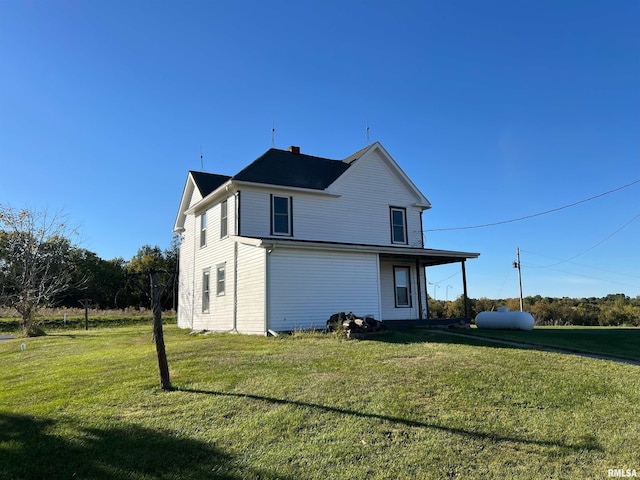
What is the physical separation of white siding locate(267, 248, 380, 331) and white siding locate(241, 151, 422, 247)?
2562 millimetres

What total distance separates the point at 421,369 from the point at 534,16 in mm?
12018

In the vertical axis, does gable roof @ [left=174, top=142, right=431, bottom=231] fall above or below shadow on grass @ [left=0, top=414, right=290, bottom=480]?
above

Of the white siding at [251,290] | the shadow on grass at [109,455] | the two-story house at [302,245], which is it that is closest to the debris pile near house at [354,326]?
the two-story house at [302,245]

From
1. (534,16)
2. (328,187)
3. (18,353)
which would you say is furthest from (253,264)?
(534,16)

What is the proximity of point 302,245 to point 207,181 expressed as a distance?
881cm

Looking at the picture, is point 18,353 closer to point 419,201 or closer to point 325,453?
point 325,453

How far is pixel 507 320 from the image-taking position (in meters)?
17.9

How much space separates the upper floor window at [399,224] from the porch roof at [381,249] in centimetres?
143

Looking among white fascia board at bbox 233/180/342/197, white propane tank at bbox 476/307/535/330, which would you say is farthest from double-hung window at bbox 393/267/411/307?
white fascia board at bbox 233/180/342/197

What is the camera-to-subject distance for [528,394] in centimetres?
660

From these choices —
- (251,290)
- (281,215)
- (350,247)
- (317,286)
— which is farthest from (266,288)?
(281,215)

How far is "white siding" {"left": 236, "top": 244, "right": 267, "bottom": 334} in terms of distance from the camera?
46.9ft

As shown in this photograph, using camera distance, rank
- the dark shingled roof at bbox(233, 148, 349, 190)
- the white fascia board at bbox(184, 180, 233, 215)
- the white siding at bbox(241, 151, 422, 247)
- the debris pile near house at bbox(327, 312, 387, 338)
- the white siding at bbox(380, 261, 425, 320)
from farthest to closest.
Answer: the white siding at bbox(380, 261, 425, 320), the dark shingled roof at bbox(233, 148, 349, 190), the white siding at bbox(241, 151, 422, 247), the white fascia board at bbox(184, 180, 233, 215), the debris pile near house at bbox(327, 312, 387, 338)

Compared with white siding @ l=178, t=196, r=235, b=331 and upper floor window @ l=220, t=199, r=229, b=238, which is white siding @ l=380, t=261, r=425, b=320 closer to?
white siding @ l=178, t=196, r=235, b=331
